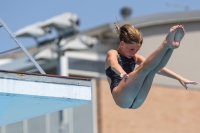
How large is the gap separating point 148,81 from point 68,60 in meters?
20.4

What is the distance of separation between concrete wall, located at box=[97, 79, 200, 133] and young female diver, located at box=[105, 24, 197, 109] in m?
19.6

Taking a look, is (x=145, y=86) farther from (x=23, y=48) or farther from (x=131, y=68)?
(x=23, y=48)

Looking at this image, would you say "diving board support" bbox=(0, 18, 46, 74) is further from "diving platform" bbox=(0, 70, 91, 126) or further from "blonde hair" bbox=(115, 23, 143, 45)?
"blonde hair" bbox=(115, 23, 143, 45)

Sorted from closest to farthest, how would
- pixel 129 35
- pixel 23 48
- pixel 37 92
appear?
1. pixel 129 35
2. pixel 37 92
3. pixel 23 48

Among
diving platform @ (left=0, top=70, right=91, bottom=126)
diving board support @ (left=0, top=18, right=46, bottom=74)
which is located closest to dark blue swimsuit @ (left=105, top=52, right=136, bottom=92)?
diving platform @ (left=0, top=70, right=91, bottom=126)

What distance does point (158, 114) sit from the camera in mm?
31641

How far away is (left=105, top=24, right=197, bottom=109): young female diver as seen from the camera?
31.3ft

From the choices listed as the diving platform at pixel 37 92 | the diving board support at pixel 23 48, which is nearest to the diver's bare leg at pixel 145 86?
the diving platform at pixel 37 92

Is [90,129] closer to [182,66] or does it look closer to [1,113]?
[182,66]

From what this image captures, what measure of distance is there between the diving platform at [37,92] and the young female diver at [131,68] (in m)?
0.86

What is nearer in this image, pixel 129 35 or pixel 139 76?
Answer: pixel 139 76

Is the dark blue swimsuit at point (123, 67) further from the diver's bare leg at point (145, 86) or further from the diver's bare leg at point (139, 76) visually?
the diver's bare leg at point (145, 86)


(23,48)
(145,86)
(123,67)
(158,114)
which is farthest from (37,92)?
(158,114)

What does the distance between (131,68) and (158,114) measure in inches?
835
